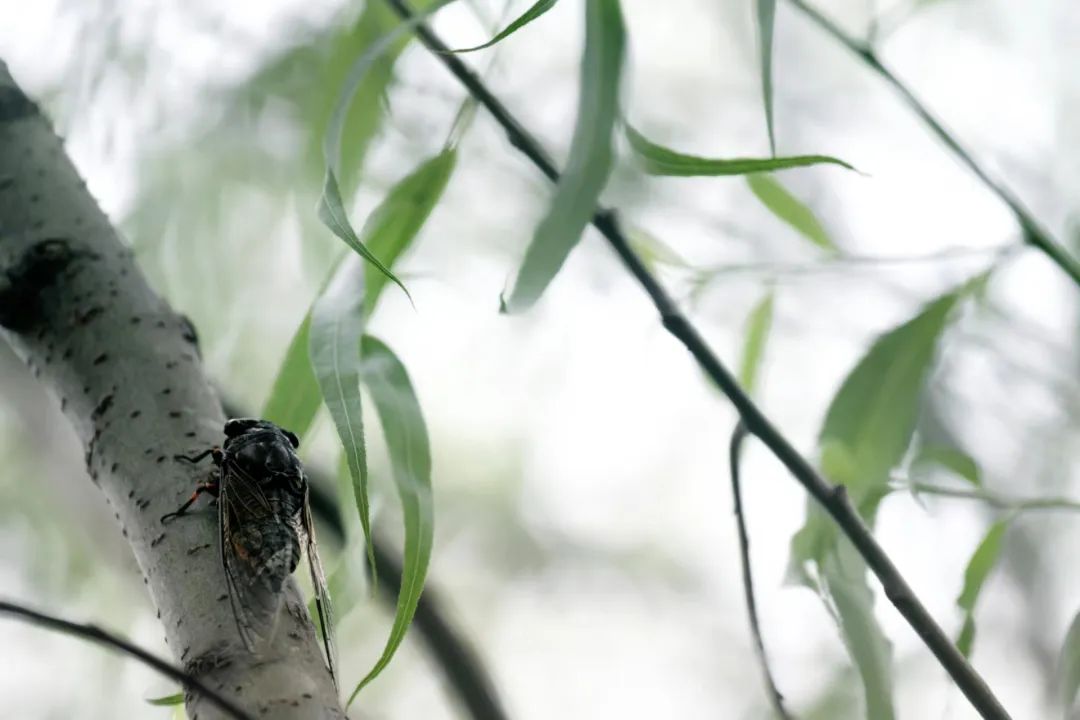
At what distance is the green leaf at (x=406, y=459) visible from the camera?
0.50 meters

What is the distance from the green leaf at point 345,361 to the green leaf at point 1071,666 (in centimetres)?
40

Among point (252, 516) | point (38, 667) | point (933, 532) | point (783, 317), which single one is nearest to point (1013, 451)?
point (933, 532)

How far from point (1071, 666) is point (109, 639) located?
531 mm

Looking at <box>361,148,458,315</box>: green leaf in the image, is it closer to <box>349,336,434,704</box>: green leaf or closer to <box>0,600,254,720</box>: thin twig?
<box>349,336,434,704</box>: green leaf

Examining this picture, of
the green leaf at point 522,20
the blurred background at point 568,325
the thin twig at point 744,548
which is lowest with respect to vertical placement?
the thin twig at point 744,548

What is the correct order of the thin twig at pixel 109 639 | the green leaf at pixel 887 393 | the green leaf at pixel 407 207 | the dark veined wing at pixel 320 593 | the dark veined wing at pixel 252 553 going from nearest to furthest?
the thin twig at pixel 109 639 < the dark veined wing at pixel 252 553 < the dark veined wing at pixel 320 593 < the green leaf at pixel 407 207 < the green leaf at pixel 887 393

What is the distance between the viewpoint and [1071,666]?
0.63 m

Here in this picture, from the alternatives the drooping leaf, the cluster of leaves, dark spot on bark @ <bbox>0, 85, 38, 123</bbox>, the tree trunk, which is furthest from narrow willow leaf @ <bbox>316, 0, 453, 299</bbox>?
the drooping leaf

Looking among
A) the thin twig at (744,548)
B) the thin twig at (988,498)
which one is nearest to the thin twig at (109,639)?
the thin twig at (744,548)

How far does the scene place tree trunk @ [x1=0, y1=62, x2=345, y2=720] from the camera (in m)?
0.41

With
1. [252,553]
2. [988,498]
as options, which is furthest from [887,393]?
[252,553]

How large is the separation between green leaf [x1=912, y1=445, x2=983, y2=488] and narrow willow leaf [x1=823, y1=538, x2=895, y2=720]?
0.13 m

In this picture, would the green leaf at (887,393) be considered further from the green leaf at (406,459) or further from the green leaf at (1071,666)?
the green leaf at (406,459)

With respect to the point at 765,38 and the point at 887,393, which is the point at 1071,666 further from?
the point at 765,38
